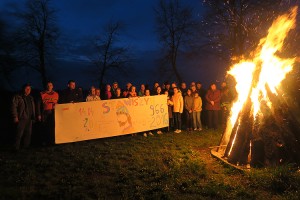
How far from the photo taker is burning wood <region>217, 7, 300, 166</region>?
753 cm

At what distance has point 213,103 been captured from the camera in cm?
1335

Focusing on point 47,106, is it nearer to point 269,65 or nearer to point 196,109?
point 196,109

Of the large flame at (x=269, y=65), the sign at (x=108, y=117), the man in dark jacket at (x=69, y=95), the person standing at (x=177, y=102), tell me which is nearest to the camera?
the large flame at (x=269, y=65)

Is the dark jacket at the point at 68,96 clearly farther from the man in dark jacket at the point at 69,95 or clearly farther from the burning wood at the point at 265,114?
the burning wood at the point at 265,114

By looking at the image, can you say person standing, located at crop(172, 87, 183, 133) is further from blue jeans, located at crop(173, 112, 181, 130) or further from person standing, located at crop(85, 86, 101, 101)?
person standing, located at crop(85, 86, 101, 101)

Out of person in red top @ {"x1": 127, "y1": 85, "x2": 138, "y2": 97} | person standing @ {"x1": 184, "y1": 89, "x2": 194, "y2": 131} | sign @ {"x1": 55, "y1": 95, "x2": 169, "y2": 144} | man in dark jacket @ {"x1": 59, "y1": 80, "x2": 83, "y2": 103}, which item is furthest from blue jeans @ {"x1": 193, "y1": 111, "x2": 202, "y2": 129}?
man in dark jacket @ {"x1": 59, "y1": 80, "x2": 83, "y2": 103}

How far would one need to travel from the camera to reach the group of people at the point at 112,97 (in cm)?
963

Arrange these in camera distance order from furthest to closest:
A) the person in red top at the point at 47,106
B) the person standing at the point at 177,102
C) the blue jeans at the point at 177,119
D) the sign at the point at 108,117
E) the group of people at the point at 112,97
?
1. the blue jeans at the point at 177,119
2. the person standing at the point at 177,102
3. the sign at the point at 108,117
4. the person in red top at the point at 47,106
5. the group of people at the point at 112,97

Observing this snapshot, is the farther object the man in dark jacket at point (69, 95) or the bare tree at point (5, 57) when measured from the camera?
the bare tree at point (5, 57)

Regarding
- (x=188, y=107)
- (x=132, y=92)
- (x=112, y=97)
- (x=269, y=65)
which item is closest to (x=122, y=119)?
(x=112, y=97)

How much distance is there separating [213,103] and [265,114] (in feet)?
17.6

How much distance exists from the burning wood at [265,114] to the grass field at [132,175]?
54cm

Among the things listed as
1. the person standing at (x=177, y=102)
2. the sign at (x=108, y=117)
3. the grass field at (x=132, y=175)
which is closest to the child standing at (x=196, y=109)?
the person standing at (x=177, y=102)

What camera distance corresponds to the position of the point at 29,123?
9.80 metres
